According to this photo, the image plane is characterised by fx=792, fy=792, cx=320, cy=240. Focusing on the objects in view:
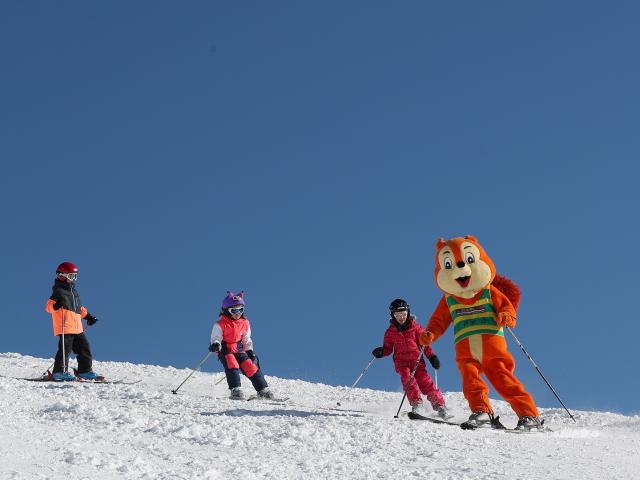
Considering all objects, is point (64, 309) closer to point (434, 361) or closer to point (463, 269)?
point (434, 361)

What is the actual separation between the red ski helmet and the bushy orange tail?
6446 millimetres

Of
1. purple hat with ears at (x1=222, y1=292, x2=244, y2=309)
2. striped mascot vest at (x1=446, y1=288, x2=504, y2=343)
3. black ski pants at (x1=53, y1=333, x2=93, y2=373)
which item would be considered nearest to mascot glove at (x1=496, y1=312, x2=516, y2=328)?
striped mascot vest at (x1=446, y1=288, x2=504, y2=343)

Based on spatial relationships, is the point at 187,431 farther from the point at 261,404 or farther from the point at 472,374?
the point at 472,374

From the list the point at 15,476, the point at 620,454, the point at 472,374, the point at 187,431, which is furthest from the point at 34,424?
the point at 620,454

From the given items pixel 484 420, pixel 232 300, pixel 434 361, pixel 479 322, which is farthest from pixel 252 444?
pixel 232 300

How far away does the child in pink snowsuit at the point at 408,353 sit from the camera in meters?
9.35

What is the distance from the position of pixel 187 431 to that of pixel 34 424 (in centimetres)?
153

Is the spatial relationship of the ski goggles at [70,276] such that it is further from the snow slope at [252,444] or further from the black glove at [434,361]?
the black glove at [434,361]

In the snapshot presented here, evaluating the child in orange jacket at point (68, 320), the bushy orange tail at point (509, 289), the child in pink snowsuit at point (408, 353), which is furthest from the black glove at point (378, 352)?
the child in orange jacket at point (68, 320)

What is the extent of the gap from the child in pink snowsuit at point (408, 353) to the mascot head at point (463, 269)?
3.86 feet

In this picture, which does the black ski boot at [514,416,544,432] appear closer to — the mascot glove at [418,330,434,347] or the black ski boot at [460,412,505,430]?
the black ski boot at [460,412,505,430]

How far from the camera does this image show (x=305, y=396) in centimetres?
1223

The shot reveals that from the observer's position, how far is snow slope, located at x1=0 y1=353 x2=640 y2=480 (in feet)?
18.4

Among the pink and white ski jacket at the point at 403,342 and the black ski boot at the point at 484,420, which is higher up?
the pink and white ski jacket at the point at 403,342
